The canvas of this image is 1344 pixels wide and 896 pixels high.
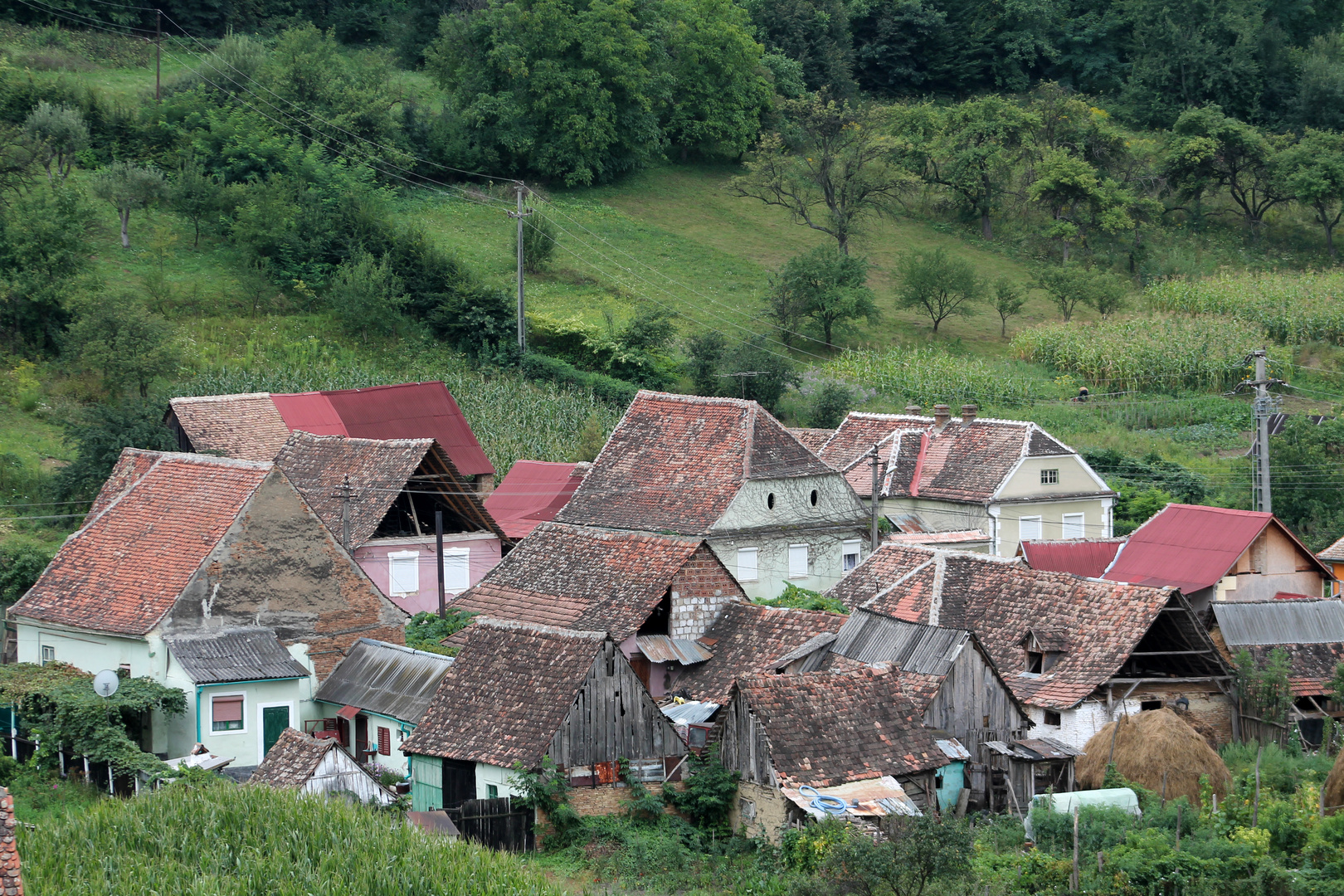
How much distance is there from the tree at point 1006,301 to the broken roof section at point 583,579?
35289 millimetres

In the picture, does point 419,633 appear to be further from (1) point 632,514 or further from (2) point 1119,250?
(2) point 1119,250

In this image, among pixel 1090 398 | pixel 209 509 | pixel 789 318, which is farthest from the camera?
pixel 789 318

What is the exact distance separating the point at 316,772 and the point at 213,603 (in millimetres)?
6219

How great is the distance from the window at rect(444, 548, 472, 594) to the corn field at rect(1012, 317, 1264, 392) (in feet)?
98.7

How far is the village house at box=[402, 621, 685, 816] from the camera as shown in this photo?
21562 millimetres

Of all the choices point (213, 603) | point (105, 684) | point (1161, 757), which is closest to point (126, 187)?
point (213, 603)

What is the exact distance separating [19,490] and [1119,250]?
55457 millimetres

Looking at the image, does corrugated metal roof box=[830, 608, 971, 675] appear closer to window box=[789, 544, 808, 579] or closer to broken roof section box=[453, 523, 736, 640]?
broken roof section box=[453, 523, 736, 640]

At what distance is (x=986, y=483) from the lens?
3969cm

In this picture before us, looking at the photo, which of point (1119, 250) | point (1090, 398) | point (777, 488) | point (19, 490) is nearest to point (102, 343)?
point (19, 490)

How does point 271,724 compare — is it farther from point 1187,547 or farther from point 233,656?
point 1187,547

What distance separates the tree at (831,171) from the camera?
2552 inches

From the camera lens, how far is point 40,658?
26906mm

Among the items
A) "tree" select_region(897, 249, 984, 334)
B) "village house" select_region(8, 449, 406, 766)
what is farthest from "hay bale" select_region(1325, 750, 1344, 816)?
"tree" select_region(897, 249, 984, 334)
